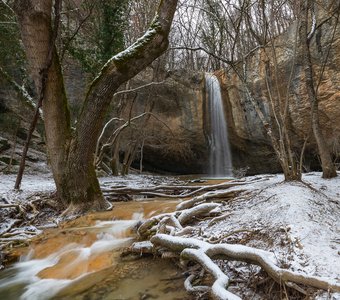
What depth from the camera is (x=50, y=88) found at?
5.89 m

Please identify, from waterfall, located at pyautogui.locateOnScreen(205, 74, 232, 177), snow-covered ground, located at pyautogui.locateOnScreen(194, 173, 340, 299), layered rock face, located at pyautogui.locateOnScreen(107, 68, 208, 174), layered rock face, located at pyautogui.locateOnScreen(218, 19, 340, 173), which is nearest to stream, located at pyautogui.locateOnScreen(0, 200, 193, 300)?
snow-covered ground, located at pyautogui.locateOnScreen(194, 173, 340, 299)

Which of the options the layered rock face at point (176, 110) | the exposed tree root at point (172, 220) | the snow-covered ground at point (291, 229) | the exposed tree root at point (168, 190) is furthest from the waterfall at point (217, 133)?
the exposed tree root at point (172, 220)

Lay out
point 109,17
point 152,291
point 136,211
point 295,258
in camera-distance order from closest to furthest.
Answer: point 295,258, point 152,291, point 136,211, point 109,17

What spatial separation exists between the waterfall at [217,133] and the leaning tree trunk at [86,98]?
12626 millimetres

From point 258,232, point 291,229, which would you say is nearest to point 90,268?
point 258,232

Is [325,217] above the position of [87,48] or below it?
below

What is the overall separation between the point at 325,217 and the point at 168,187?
484cm

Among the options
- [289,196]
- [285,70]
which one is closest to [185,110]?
[285,70]

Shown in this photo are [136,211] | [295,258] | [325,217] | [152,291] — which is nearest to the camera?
[295,258]

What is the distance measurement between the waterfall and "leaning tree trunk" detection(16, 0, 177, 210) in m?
12.6

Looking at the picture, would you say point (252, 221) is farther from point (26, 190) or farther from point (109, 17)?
point (109, 17)

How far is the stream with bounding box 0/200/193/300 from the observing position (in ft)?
10.1

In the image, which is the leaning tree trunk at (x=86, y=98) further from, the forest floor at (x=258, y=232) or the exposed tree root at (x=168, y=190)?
the exposed tree root at (x=168, y=190)

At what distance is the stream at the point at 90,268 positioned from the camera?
3.06m
